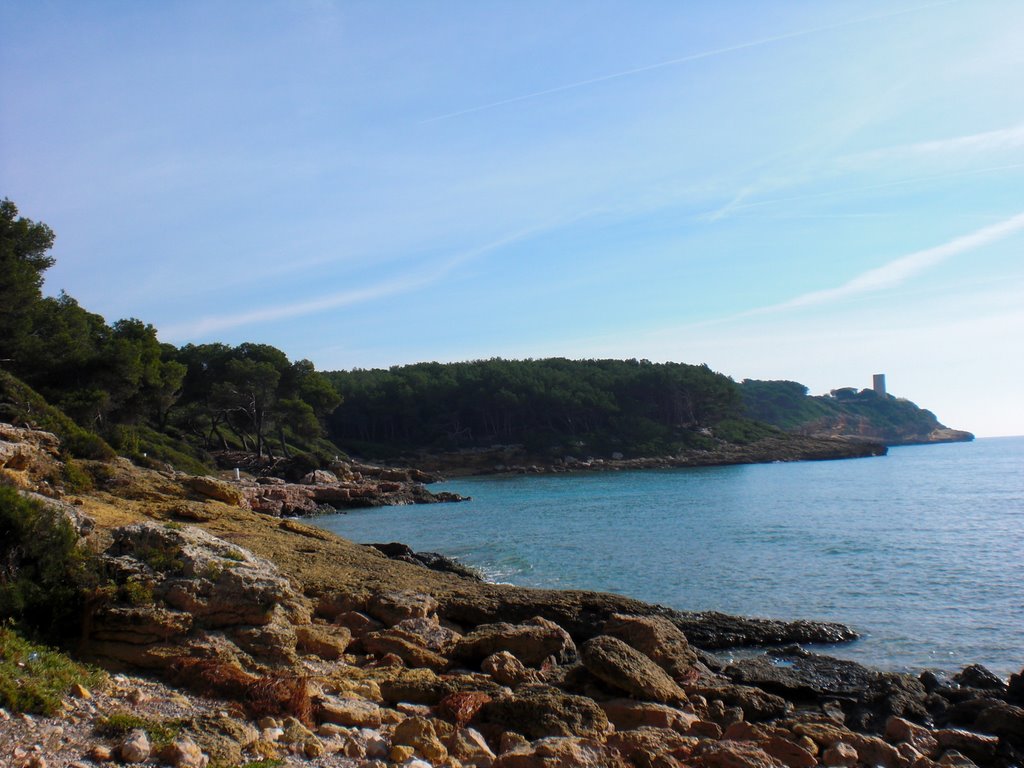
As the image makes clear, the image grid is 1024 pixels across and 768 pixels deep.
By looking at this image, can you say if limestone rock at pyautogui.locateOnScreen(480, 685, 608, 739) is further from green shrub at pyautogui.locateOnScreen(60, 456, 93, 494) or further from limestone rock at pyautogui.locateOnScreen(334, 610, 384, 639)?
green shrub at pyautogui.locateOnScreen(60, 456, 93, 494)

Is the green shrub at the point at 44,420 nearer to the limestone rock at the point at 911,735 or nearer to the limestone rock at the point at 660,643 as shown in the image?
the limestone rock at the point at 660,643

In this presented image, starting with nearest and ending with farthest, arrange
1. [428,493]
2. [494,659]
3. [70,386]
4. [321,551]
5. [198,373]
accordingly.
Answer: [494,659] < [321,551] < [70,386] < [428,493] < [198,373]

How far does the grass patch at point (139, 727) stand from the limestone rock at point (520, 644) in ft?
17.9

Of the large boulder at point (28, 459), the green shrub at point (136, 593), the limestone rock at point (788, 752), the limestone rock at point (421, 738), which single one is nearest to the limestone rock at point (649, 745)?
the limestone rock at point (788, 752)

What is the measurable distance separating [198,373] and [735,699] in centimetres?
6332

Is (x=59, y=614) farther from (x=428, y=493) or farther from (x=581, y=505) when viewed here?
(x=428, y=493)

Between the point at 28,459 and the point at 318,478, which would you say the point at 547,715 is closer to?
the point at 28,459

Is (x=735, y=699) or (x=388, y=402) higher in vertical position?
(x=388, y=402)

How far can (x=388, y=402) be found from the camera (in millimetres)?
106000

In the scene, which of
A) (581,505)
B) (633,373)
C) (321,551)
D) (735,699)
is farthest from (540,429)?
(735,699)

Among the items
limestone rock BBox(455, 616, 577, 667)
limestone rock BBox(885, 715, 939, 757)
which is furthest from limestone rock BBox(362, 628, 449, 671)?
limestone rock BBox(885, 715, 939, 757)

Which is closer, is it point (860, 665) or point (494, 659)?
point (494, 659)

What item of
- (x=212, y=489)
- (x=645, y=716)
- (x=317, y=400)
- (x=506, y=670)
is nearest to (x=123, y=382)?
(x=212, y=489)

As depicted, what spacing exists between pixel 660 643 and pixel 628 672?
2.11 metres
